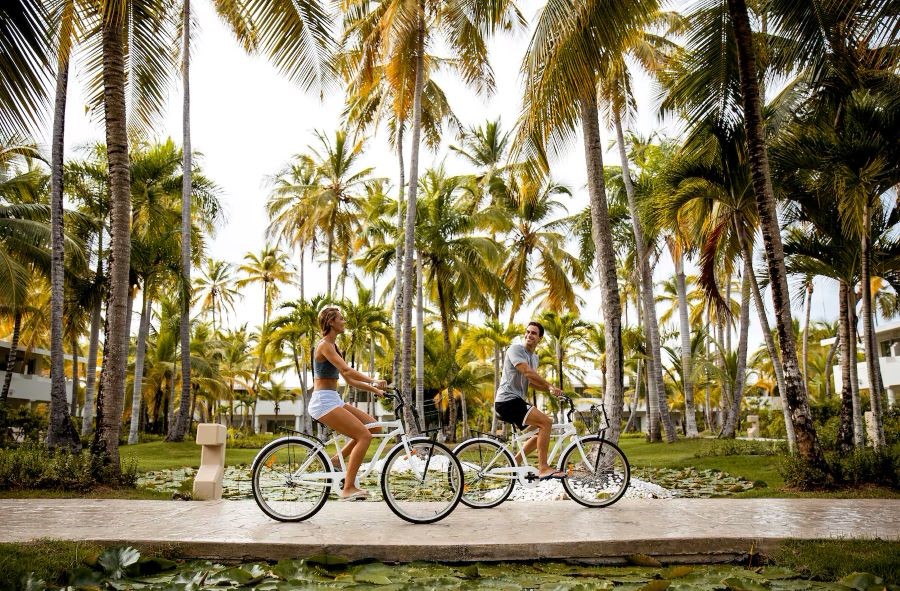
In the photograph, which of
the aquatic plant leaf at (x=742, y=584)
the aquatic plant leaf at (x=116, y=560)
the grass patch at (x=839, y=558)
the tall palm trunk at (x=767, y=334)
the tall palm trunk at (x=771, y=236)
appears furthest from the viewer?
the tall palm trunk at (x=767, y=334)

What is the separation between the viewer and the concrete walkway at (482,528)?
540cm

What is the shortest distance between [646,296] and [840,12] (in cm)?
1783

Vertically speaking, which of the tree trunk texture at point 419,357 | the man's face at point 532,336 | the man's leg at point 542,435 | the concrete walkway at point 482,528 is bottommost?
the concrete walkway at point 482,528

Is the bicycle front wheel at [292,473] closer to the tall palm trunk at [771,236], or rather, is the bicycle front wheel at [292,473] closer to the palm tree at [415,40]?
the tall palm trunk at [771,236]

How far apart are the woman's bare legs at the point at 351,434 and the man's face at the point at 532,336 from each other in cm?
218

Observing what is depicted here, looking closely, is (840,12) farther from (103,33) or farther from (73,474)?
(73,474)

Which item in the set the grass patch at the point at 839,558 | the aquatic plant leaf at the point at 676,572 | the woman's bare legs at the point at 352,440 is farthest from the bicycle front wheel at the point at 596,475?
the aquatic plant leaf at the point at 676,572

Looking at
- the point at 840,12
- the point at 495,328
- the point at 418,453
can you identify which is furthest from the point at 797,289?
the point at 495,328

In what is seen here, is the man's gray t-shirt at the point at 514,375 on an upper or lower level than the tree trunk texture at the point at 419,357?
lower

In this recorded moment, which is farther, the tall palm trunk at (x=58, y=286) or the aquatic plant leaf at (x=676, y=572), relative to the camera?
the tall palm trunk at (x=58, y=286)

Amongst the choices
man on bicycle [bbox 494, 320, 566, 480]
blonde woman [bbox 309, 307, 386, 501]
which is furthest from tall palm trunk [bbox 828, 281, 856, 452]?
blonde woman [bbox 309, 307, 386, 501]

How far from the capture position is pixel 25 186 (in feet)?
76.2

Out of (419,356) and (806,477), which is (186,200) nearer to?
(419,356)

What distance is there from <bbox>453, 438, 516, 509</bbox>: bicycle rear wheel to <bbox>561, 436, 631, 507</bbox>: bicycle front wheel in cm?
66
